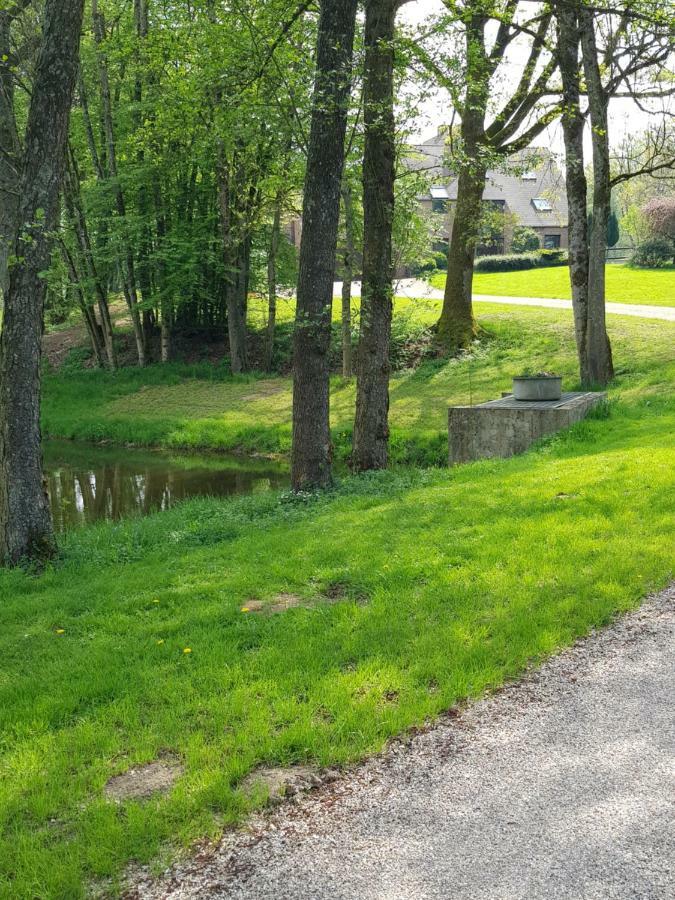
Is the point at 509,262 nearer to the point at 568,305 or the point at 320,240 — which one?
the point at 568,305

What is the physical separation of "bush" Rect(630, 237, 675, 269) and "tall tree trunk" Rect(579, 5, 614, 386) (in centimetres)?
2722

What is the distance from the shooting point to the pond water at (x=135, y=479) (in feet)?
46.3

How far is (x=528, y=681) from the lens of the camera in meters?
4.68

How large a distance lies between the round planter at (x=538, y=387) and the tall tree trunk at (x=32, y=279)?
8646mm

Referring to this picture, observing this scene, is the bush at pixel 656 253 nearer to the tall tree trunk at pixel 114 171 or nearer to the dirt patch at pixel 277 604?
the tall tree trunk at pixel 114 171

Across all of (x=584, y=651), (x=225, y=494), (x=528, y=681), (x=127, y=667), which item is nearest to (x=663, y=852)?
(x=528, y=681)

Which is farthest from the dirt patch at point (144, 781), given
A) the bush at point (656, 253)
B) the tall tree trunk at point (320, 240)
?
the bush at point (656, 253)

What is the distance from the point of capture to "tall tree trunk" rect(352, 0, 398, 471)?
1105 centimetres

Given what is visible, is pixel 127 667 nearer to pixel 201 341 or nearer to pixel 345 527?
pixel 345 527

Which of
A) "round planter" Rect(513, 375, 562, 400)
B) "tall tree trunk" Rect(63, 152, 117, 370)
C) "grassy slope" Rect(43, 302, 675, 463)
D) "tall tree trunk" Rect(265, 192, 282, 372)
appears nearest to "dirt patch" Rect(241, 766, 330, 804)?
"round planter" Rect(513, 375, 562, 400)

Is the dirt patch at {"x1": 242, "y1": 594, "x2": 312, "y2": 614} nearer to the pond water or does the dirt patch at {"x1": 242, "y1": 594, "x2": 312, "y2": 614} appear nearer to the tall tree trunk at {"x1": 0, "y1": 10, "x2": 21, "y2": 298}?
the tall tree trunk at {"x1": 0, "y1": 10, "x2": 21, "y2": 298}

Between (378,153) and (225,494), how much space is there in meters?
6.56

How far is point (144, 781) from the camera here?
12.5ft

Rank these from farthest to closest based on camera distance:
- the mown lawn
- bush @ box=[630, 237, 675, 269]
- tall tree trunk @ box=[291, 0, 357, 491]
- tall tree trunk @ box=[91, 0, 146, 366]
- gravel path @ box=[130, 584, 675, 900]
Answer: bush @ box=[630, 237, 675, 269]
tall tree trunk @ box=[91, 0, 146, 366]
tall tree trunk @ box=[291, 0, 357, 491]
the mown lawn
gravel path @ box=[130, 584, 675, 900]
